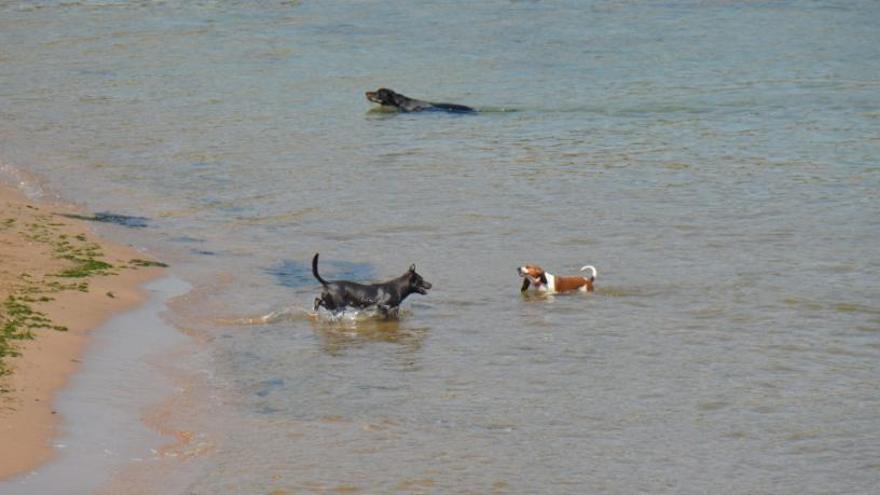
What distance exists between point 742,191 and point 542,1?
2214 centimetres

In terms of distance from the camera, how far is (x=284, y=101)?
27250 mm

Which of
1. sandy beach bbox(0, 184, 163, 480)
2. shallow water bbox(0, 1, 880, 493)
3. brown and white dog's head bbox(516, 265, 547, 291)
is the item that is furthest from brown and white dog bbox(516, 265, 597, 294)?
sandy beach bbox(0, 184, 163, 480)

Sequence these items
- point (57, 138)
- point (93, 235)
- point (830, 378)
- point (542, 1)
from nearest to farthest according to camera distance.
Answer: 1. point (830, 378)
2. point (93, 235)
3. point (57, 138)
4. point (542, 1)

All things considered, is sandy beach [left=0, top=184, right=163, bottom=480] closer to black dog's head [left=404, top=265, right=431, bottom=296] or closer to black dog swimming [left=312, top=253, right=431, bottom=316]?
black dog swimming [left=312, top=253, right=431, bottom=316]

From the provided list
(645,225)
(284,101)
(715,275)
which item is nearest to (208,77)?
(284,101)

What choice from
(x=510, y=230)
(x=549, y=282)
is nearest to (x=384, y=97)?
(x=510, y=230)

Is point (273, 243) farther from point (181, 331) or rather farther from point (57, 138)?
point (57, 138)

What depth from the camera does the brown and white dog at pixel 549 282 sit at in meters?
13.8

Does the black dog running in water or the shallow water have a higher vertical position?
the black dog running in water

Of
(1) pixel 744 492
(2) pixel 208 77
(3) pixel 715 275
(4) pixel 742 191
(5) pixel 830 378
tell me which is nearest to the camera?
(1) pixel 744 492

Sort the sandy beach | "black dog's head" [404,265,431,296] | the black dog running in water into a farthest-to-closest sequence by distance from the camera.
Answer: the black dog running in water
"black dog's head" [404,265,431,296]
the sandy beach

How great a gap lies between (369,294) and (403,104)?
1312 cm

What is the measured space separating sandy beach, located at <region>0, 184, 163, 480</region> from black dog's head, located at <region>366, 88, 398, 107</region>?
8802 millimetres

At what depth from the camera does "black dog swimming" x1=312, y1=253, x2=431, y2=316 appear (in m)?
13.0
